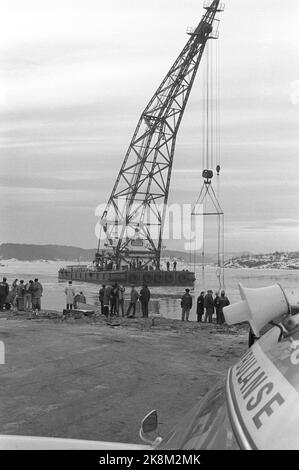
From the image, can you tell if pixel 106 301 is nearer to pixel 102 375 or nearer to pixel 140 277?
pixel 102 375

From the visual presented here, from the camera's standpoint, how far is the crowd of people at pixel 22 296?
16266 mm

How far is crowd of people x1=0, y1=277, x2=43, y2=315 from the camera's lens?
53.4ft

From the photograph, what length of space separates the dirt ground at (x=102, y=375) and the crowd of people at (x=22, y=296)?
168 inches

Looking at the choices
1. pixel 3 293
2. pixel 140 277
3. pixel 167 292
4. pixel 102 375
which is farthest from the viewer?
pixel 140 277

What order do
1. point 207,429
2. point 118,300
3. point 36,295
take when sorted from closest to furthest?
point 207,429 < point 118,300 < point 36,295

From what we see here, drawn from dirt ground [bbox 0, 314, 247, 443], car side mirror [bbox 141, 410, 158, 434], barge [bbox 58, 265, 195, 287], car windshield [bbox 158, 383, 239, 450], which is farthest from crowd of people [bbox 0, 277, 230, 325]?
barge [bbox 58, 265, 195, 287]

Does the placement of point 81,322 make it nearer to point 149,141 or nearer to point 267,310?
point 267,310

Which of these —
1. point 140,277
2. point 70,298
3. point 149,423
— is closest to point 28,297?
point 70,298

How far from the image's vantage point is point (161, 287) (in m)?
49.8

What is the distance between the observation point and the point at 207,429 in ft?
4.70

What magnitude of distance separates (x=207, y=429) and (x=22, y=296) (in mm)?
16743

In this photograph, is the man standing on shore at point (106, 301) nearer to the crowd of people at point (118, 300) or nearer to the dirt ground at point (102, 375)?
the crowd of people at point (118, 300)

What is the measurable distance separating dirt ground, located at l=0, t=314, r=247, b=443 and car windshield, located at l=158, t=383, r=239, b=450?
103 centimetres
